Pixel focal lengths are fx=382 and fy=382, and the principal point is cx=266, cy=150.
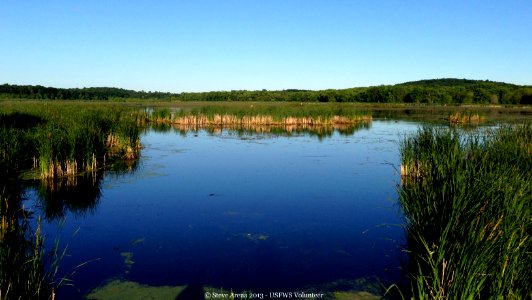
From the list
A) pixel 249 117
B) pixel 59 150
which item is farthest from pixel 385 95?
pixel 59 150

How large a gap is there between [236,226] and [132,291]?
3.03 m

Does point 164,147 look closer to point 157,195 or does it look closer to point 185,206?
point 157,195

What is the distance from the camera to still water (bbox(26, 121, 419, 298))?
591 centimetres

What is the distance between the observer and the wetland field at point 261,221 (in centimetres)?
423

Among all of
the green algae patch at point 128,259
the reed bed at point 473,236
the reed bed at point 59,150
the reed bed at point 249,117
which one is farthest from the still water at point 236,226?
the reed bed at point 249,117

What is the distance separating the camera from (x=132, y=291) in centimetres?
536

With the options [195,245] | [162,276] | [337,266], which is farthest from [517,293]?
[195,245]

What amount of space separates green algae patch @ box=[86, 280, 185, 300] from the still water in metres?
0.15

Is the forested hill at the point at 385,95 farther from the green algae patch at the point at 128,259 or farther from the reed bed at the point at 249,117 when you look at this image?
the green algae patch at the point at 128,259

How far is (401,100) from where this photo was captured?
3497 inches

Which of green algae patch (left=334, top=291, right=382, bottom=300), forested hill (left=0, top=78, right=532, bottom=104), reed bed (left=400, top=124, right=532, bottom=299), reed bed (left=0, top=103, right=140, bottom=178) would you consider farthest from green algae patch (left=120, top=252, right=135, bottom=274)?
forested hill (left=0, top=78, right=532, bottom=104)

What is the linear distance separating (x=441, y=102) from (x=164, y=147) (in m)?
77.6

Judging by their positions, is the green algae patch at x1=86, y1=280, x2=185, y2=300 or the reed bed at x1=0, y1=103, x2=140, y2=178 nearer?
the green algae patch at x1=86, y1=280, x2=185, y2=300

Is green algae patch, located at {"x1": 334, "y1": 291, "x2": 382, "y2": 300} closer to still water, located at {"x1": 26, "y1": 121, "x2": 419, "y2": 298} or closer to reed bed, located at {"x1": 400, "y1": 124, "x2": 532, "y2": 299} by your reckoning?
still water, located at {"x1": 26, "y1": 121, "x2": 419, "y2": 298}
